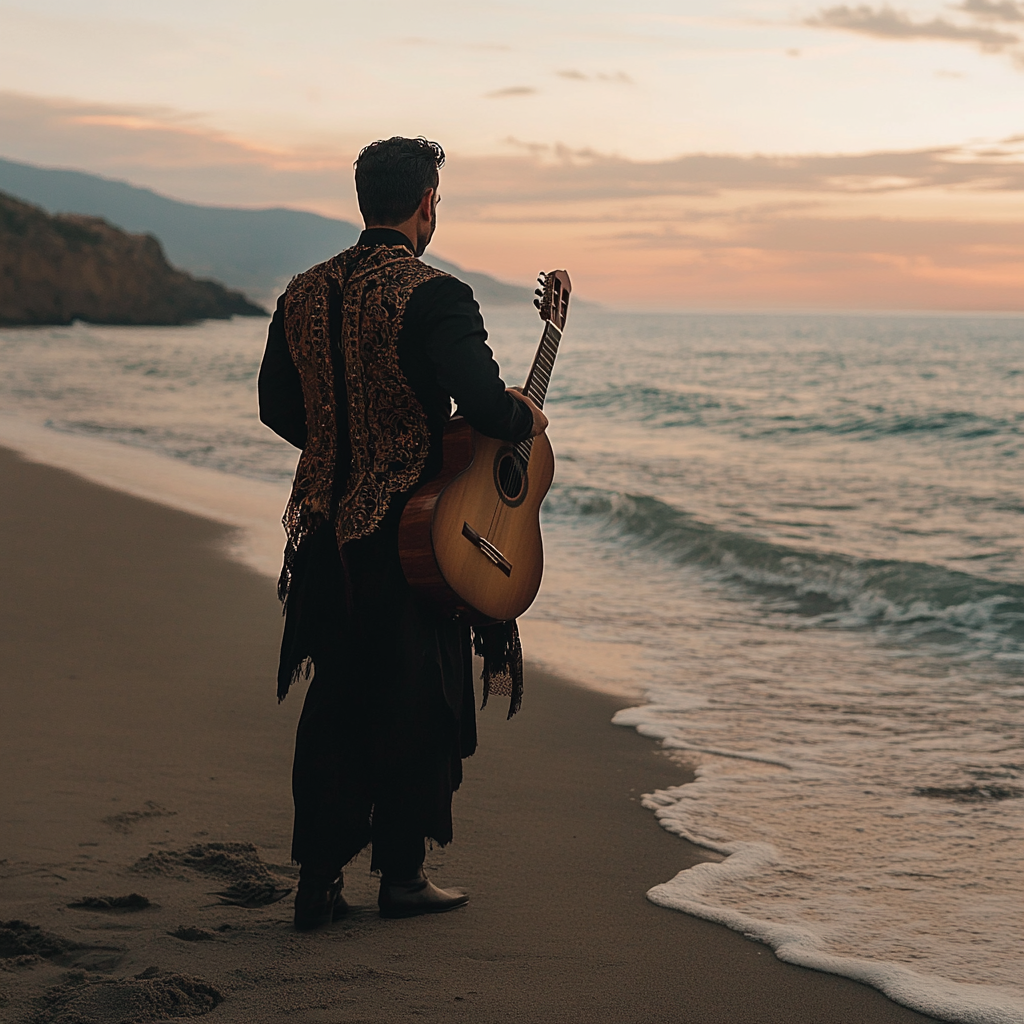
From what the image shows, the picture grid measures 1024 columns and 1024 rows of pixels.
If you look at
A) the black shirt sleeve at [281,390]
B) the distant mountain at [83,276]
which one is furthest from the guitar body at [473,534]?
the distant mountain at [83,276]

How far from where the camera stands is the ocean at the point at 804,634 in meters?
3.07

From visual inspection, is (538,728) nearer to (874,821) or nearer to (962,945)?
(874,821)

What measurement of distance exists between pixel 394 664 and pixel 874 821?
6.12ft

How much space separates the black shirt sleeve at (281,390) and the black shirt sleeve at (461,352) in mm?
441

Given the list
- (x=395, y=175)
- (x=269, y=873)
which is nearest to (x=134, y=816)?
(x=269, y=873)

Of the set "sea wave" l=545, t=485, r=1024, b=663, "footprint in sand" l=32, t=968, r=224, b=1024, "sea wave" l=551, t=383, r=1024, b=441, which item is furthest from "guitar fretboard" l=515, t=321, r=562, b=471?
"sea wave" l=551, t=383, r=1024, b=441

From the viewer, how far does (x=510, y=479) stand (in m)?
2.91

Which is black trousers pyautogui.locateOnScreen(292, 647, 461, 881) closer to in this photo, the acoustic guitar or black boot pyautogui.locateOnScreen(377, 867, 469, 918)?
black boot pyautogui.locateOnScreen(377, 867, 469, 918)

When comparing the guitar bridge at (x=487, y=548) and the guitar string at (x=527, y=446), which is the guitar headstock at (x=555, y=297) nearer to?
the guitar string at (x=527, y=446)

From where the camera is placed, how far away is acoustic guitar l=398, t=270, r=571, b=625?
105 inches

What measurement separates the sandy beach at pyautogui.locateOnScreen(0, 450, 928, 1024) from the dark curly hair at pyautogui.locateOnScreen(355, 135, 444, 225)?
178cm

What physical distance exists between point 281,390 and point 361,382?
12.9 inches

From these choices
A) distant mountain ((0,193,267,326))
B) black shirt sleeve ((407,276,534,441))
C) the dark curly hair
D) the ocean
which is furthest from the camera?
distant mountain ((0,193,267,326))

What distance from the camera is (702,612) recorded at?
698cm
